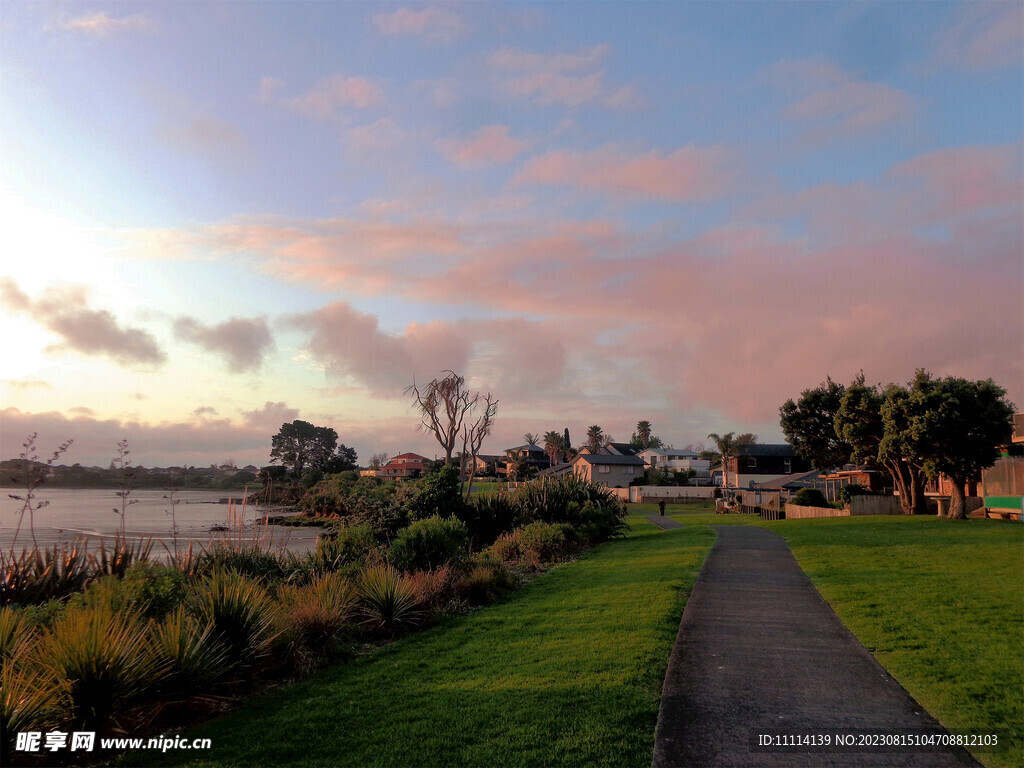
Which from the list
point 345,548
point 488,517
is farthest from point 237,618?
point 488,517

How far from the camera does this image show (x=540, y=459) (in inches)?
5202

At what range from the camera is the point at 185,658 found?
6.69m

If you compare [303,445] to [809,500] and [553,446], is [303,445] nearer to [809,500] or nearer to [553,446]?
[553,446]

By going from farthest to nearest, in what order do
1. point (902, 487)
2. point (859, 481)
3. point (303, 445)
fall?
point (303, 445)
point (859, 481)
point (902, 487)

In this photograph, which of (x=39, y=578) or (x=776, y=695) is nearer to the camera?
(x=776, y=695)

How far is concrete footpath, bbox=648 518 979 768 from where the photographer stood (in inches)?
215

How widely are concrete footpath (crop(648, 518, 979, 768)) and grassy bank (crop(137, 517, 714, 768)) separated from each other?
1.03ft

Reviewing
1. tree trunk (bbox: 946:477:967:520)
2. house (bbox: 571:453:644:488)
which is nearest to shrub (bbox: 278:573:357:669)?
tree trunk (bbox: 946:477:967:520)

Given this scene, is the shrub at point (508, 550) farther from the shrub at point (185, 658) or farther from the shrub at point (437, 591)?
the shrub at point (185, 658)

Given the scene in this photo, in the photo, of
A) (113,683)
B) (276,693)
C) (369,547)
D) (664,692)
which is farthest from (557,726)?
(369,547)

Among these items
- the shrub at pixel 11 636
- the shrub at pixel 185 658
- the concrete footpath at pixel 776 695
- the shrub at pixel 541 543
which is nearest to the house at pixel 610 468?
the shrub at pixel 541 543

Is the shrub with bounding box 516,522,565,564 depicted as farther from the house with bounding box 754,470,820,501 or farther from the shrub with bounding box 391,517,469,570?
the house with bounding box 754,470,820,501

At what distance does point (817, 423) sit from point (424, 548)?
35.2 metres

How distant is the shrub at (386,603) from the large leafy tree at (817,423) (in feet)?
124
